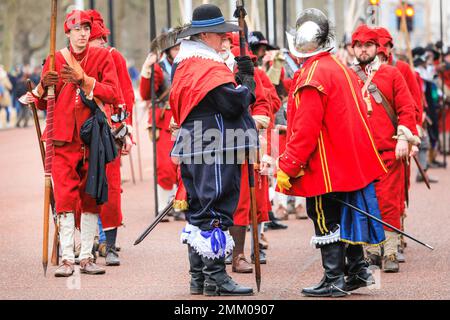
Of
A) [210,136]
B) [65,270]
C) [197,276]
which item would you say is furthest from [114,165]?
[210,136]

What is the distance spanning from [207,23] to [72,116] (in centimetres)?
171

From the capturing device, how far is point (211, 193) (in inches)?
336

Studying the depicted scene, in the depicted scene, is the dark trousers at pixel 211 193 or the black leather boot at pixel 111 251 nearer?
the dark trousers at pixel 211 193

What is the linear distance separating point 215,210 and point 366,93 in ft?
7.38

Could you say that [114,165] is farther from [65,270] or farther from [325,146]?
[325,146]

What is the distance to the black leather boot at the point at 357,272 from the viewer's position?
8734mm

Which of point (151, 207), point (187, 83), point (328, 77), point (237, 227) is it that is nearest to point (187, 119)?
point (187, 83)

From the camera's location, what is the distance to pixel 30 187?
726 inches

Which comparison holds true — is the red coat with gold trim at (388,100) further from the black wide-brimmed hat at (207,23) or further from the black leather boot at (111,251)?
Answer: the black leather boot at (111,251)

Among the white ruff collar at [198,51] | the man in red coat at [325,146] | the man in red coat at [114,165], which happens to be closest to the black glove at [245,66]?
the white ruff collar at [198,51]

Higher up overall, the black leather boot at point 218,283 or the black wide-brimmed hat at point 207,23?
the black wide-brimmed hat at point 207,23

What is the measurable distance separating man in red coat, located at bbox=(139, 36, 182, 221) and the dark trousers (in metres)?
5.22

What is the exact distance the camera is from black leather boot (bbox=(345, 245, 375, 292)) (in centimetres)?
873

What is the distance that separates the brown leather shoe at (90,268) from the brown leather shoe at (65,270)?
172 millimetres
